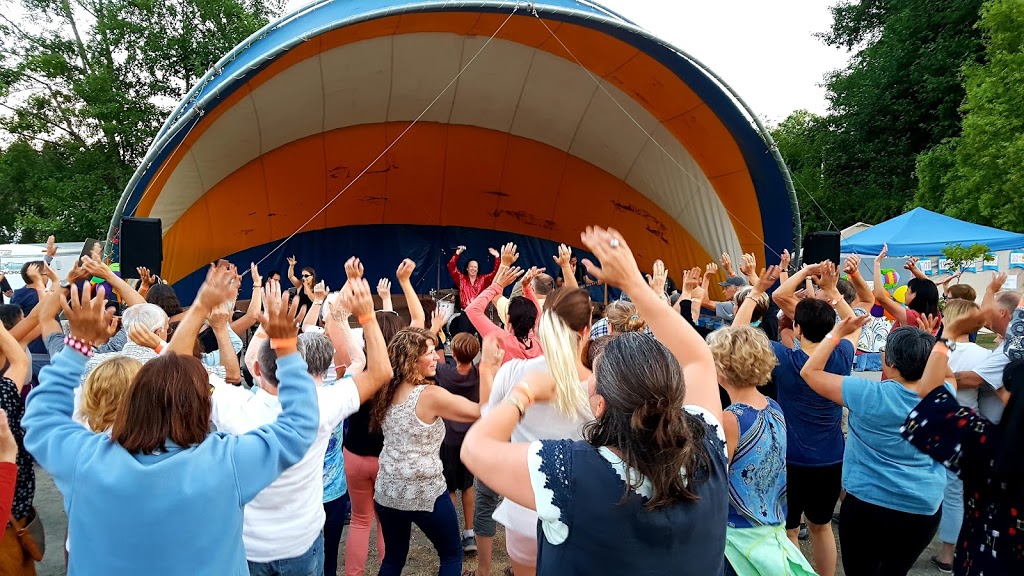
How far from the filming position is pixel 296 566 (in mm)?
2328

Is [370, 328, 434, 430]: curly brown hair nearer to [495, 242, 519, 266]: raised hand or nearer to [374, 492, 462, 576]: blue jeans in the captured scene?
[374, 492, 462, 576]: blue jeans

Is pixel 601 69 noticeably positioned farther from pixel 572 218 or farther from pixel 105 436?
pixel 105 436

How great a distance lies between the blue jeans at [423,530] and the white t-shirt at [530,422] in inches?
20.2

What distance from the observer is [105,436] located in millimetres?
1584

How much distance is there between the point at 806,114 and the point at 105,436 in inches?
1906

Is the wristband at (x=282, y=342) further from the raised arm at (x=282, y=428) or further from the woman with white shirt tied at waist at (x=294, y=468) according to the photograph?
the woman with white shirt tied at waist at (x=294, y=468)

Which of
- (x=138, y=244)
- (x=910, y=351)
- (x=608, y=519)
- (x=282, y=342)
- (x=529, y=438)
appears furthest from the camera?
(x=138, y=244)

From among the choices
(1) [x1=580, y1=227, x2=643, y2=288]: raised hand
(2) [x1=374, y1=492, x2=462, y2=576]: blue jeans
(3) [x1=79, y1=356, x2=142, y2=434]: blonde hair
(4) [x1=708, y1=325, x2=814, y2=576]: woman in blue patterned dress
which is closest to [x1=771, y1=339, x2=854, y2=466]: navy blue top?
(4) [x1=708, y1=325, x2=814, y2=576]: woman in blue patterned dress

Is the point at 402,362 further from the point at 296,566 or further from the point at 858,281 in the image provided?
the point at 858,281

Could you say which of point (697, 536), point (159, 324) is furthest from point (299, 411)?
point (159, 324)

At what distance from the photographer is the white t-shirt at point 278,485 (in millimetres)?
2219

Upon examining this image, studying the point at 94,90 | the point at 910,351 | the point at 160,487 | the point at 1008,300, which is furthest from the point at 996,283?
the point at 94,90

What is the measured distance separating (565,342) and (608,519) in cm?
95

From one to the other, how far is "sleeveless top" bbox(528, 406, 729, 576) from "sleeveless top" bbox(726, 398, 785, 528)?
3.12 ft
